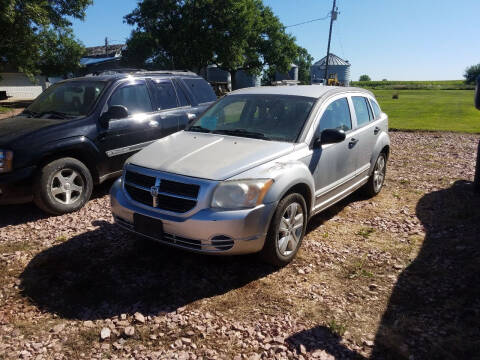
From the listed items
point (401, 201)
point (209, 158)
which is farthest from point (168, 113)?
point (401, 201)

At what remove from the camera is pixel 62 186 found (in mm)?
5293

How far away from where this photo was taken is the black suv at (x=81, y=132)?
4902 mm

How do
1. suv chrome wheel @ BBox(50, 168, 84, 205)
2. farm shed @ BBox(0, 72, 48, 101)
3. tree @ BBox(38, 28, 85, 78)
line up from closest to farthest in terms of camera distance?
suv chrome wheel @ BBox(50, 168, 84, 205) < tree @ BBox(38, 28, 85, 78) < farm shed @ BBox(0, 72, 48, 101)

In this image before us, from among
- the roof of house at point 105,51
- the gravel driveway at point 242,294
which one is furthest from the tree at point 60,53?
the gravel driveway at point 242,294

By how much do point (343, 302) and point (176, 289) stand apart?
151 cm

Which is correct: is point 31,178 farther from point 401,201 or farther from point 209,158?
point 401,201

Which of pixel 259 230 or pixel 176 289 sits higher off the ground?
pixel 259 230

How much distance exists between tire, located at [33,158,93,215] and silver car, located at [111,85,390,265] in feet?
4.78

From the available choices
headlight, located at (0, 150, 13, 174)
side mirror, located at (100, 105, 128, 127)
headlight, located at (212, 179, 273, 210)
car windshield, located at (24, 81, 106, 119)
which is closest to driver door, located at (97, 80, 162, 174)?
side mirror, located at (100, 105, 128, 127)

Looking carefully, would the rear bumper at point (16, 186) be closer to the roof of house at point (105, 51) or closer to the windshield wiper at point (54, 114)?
the windshield wiper at point (54, 114)

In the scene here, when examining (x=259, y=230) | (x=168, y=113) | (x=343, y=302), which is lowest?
(x=343, y=302)

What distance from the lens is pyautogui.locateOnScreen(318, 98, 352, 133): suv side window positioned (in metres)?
4.56

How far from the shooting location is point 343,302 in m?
3.44

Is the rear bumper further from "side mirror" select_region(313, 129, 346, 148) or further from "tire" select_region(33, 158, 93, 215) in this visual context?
"side mirror" select_region(313, 129, 346, 148)
